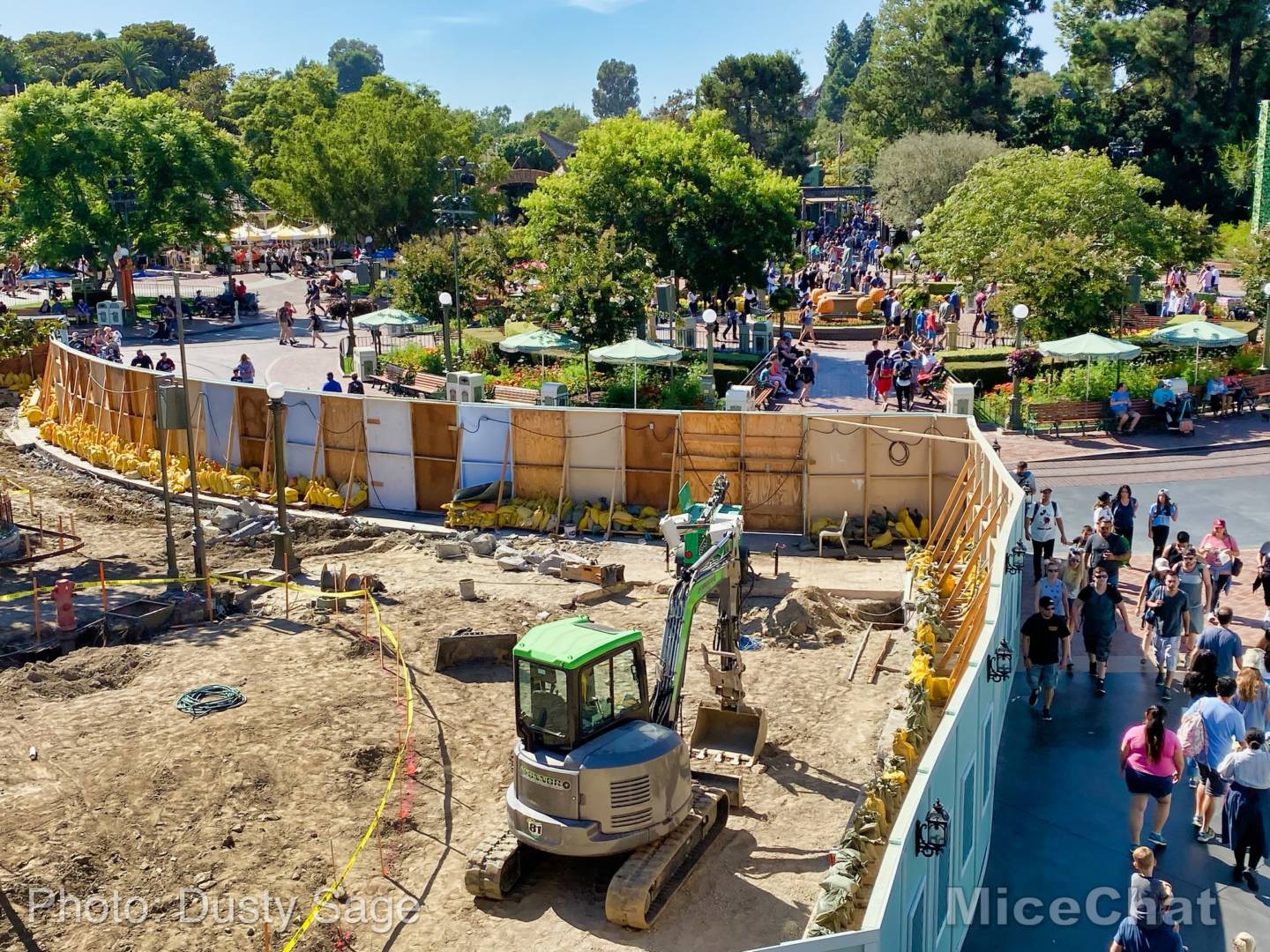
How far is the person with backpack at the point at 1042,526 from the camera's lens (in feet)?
65.1

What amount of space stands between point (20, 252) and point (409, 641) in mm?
44367

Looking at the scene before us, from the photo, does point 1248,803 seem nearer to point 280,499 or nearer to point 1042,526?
point 1042,526

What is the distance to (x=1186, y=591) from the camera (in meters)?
16.8

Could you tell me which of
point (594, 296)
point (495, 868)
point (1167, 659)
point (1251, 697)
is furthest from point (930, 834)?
point (594, 296)

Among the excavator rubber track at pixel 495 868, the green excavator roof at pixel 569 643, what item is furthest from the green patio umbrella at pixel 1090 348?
the excavator rubber track at pixel 495 868

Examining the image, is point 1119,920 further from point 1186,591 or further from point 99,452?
point 99,452

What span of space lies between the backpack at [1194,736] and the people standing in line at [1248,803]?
0.49 m

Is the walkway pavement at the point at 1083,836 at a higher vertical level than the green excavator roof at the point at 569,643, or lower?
lower

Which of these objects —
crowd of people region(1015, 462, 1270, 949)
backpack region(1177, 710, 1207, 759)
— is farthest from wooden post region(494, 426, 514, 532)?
backpack region(1177, 710, 1207, 759)

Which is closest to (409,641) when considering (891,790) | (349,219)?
(891,790)

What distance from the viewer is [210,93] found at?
12456cm

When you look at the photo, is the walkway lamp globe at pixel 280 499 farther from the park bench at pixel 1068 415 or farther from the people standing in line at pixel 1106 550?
the park bench at pixel 1068 415

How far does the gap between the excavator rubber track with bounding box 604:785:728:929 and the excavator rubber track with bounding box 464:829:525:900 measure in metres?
1.01

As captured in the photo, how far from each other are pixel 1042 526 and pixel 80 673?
568 inches
